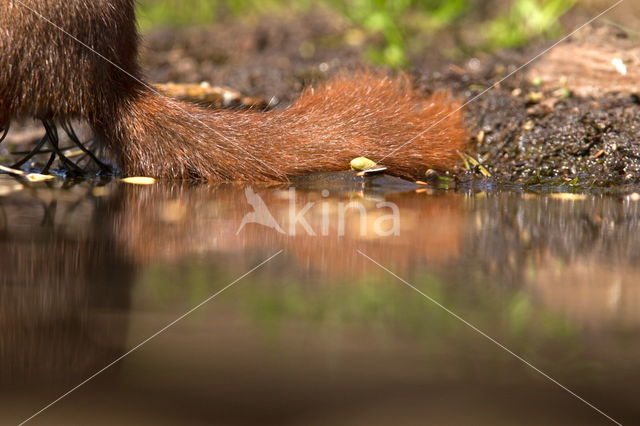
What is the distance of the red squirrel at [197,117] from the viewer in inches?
114

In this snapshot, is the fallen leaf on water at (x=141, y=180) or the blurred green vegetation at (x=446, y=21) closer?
the fallen leaf on water at (x=141, y=180)

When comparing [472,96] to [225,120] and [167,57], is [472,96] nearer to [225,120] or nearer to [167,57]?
[225,120]

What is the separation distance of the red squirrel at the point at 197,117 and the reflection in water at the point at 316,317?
607 mm

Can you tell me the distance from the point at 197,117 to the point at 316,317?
1.79 meters

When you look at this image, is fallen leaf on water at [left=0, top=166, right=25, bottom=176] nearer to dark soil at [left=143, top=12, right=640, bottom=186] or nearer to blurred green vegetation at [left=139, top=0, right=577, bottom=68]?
dark soil at [left=143, top=12, right=640, bottom=186]

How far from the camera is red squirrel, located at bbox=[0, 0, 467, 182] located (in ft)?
9.48

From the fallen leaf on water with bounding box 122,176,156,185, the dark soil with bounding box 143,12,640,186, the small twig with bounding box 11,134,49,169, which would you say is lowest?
the fallen leaf on water with bounding box 122,176,156,185

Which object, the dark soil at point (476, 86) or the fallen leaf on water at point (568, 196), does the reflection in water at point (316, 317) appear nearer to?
the fallen leaf on water at point (568, 196)

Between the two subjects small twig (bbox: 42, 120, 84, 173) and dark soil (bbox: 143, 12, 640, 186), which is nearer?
small twig (bbox: 42, 120, 84, 173)

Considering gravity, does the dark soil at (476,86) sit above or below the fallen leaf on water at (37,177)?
above

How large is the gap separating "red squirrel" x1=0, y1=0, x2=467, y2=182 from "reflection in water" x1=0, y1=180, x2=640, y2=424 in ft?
1.99

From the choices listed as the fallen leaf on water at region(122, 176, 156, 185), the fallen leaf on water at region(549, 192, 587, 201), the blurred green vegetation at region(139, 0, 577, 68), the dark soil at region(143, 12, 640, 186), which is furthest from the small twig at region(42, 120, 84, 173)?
the fallen leaf on water at region(549, 192, 587, 201)

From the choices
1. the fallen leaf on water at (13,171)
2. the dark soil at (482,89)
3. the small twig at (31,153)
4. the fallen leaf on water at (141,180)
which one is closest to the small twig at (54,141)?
the small twig at (31,153)

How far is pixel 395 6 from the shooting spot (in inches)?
204
